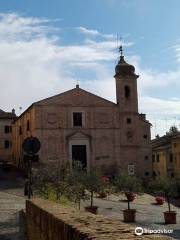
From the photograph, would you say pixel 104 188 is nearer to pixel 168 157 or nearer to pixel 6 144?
pixel 168 157

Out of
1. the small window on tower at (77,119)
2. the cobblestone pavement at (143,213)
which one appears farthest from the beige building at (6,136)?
the cobblestone pavement at (143,213)

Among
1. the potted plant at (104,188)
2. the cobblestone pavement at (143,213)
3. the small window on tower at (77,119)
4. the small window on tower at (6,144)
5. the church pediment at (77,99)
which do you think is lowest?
the cobblestone pavement at (143,213)

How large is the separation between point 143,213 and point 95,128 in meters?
20.7

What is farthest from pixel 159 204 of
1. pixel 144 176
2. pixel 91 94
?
pixel 91 94

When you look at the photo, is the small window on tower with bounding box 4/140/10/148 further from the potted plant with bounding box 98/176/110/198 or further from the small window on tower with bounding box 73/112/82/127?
the potted plant with bounding box 98/176/110/198

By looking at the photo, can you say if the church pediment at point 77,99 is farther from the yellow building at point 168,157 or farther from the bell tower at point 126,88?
the yellow building at point 168,157

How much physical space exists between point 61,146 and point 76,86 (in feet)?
21.7

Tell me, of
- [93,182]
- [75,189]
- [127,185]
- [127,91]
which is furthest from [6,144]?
[75,189]

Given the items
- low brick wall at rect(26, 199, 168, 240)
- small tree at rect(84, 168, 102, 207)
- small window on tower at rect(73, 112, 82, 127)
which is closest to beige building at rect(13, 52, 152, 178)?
small window on tower at rect(73, 112, 82, 127)

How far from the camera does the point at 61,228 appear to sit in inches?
205

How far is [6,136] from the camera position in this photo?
62125 mm

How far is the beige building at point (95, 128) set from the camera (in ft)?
143

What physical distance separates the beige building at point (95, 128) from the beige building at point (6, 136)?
15031mm

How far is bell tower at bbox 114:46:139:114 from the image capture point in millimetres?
46156
